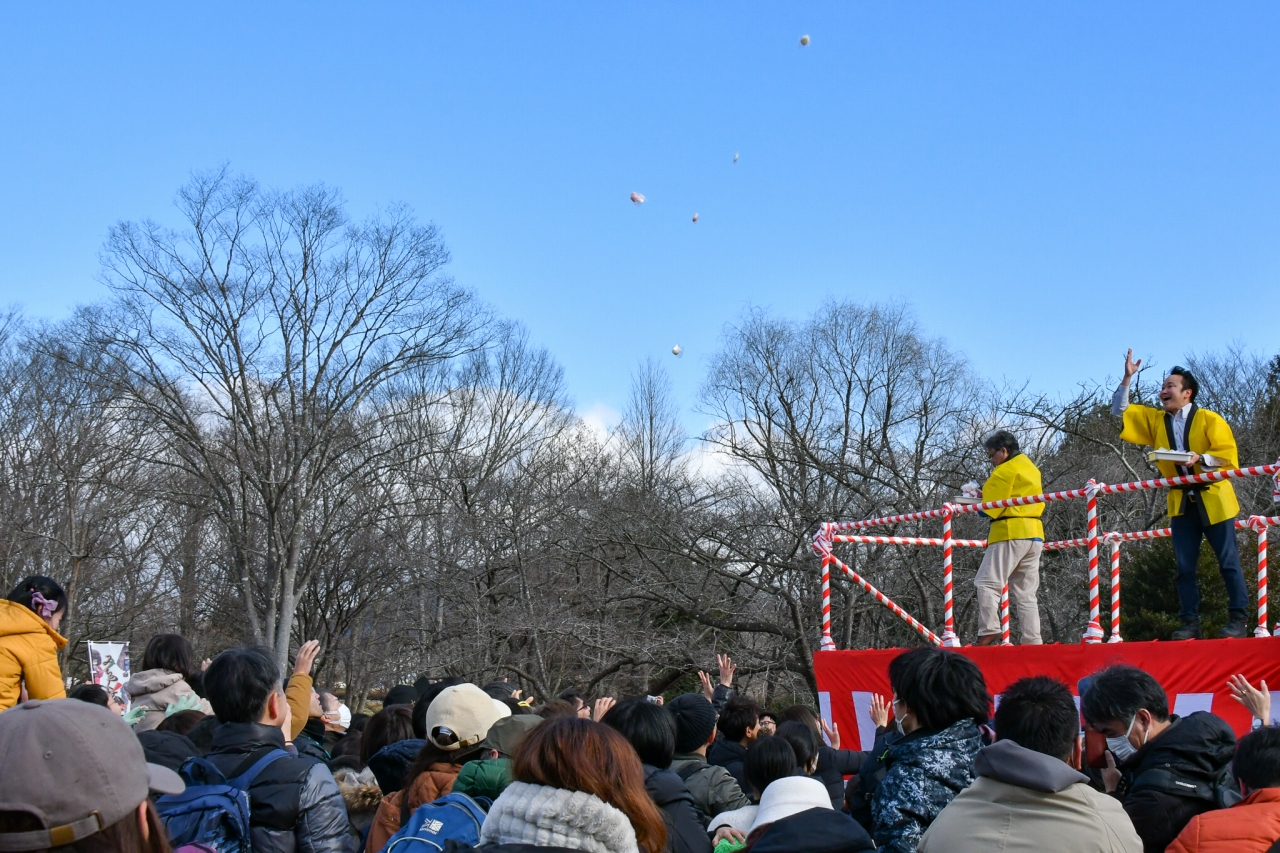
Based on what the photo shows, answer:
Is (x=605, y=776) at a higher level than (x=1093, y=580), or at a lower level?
lower

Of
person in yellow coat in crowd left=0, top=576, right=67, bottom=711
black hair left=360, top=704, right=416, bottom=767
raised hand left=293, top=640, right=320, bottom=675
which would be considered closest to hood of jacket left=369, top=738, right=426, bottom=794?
black hair left=360, top=704, right=416, bottom=767

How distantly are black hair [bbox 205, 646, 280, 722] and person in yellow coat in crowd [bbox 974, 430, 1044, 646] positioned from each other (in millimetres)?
6944

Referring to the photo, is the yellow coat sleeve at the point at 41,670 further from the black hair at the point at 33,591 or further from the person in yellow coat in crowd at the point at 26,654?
the black hair at the point at 33,591

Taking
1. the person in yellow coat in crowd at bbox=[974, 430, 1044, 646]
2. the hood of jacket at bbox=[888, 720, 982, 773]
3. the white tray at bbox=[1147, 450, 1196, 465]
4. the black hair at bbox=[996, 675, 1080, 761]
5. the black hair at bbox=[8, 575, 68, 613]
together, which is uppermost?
the white tray at bbox=[1147, 450, 1196, 465]

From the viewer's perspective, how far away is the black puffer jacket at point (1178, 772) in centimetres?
369

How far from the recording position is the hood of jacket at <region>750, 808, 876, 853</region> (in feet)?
9.71

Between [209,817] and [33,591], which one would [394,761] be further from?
[33,591]

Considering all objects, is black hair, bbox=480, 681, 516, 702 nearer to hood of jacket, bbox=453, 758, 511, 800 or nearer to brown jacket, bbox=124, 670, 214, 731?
brown jacket, bbox=124, 670, 214, 731

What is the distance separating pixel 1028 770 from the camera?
9.30 feet

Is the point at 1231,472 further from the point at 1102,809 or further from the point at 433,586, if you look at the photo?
the point at 433,586

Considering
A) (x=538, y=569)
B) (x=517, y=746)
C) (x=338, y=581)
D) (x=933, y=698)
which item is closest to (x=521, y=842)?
(x=517, y=746)

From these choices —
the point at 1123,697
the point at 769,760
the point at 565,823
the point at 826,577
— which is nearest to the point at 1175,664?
the point at 826,577

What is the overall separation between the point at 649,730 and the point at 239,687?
148 centimetres

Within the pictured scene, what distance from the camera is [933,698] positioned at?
3.69m
